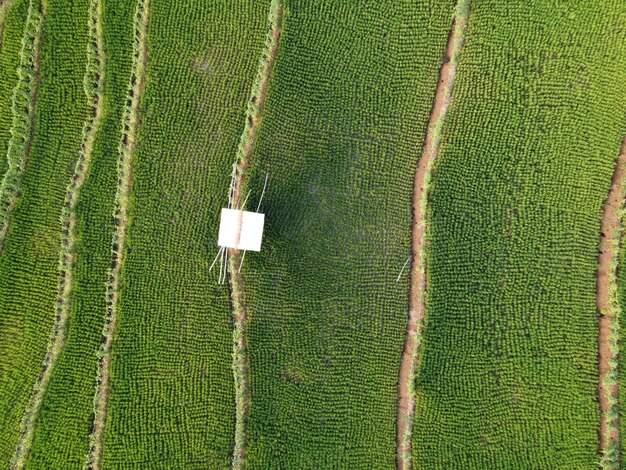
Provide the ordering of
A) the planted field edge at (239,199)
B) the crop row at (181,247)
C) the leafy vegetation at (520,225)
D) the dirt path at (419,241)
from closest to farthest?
the crop row at (181,247), the planted field edge at (239,199), the leafy vegetation at (520,225), the dirt path at (419,241)

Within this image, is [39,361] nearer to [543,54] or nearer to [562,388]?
[562,388]

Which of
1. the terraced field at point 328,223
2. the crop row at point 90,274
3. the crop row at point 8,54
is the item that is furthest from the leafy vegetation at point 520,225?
the crop row at point 8,54

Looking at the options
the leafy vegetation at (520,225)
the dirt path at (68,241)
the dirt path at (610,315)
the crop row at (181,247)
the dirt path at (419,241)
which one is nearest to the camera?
the dirt path at (68,241)

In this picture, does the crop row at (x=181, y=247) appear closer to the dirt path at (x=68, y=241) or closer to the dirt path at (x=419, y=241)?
the dirt path at (x=68, y=241)

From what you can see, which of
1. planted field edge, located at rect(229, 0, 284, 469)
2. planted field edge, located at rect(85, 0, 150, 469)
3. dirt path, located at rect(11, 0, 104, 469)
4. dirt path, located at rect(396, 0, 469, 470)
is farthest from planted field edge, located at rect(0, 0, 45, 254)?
dirt path, located at rect(396, 0, 469, 470)

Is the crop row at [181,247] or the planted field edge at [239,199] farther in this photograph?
the planted field edge at [239,199]

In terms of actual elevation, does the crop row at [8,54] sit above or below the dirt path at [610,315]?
above

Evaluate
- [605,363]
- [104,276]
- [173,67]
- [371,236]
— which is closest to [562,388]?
[605,363]
